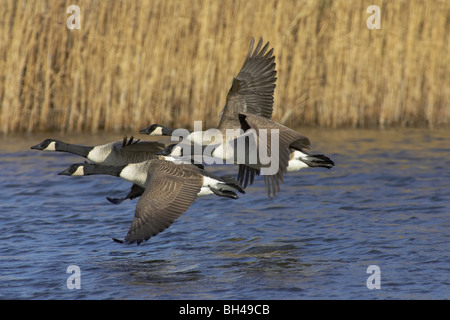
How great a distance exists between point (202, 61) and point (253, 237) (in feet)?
17.3

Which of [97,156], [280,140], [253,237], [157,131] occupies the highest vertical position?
[280,140]

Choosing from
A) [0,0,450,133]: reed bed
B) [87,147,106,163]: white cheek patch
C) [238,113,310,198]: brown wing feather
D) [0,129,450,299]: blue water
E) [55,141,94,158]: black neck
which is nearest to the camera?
[0,129,450,299]: blue water

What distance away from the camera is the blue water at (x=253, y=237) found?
649 cm

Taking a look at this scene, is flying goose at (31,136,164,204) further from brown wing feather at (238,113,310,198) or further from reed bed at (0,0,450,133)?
reed bed at (0,0,450,133)

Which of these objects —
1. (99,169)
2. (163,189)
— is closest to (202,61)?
(99,169)

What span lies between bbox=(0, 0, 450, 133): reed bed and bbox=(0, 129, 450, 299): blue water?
1.11 m

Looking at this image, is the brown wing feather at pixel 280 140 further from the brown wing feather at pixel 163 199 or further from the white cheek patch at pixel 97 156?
the white cheek patch at pixel 97 156

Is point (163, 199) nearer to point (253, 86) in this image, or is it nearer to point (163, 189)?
point (163, 189)

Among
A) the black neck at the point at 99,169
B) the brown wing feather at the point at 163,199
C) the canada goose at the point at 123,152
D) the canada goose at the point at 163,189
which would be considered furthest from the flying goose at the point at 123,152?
the brown wing feather at the point at 163,199

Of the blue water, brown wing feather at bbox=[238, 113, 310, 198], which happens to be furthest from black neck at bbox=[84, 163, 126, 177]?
brown wing feather at bbox=[238, 113, 310, 198]

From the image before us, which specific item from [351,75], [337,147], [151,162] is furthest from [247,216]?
[351,75]

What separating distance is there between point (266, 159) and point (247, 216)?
190cm

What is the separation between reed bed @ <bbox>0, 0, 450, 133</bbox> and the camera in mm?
12406

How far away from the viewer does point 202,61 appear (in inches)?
502
